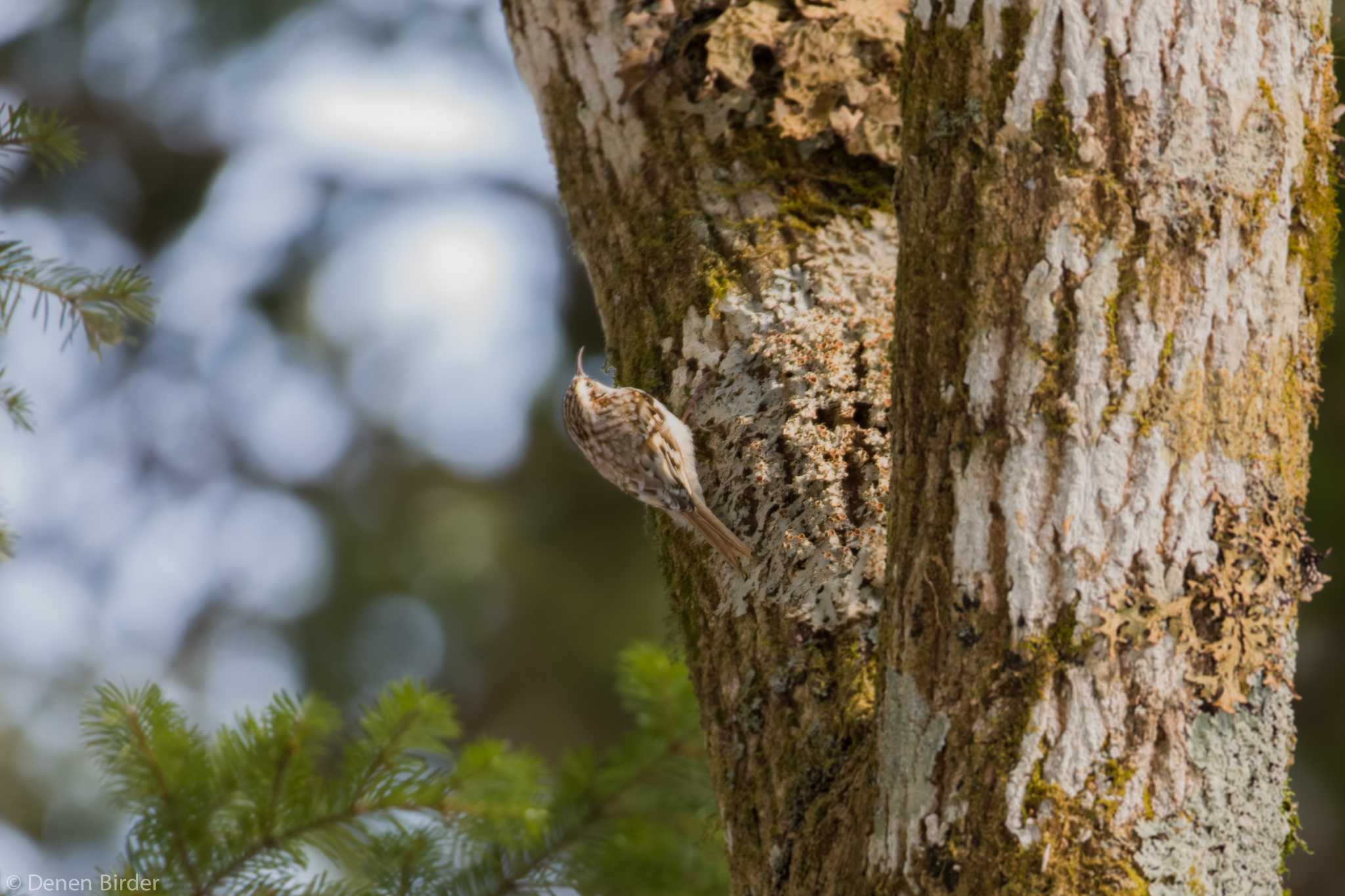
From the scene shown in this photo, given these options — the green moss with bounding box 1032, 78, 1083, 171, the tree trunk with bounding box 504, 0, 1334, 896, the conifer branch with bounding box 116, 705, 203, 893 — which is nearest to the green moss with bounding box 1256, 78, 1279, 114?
the tree trunk with bounding box 504, 0, 1334, 896

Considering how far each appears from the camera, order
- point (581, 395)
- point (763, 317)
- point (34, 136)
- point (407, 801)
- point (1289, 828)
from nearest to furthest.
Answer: point (1289, 828) < point (34, 136) < point (763, 317) < point (407, 801) < point (581, 395)

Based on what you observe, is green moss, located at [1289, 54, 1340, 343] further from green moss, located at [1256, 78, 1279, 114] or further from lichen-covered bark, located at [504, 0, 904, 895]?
lichen-covered bark, located at [504, 0, 904, 895]

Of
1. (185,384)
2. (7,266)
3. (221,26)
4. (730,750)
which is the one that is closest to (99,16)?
(221,26)

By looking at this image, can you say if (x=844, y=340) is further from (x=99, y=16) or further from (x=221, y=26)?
(x=99, y=16)

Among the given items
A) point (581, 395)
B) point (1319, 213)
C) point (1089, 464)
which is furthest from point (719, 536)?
point (581, 395)

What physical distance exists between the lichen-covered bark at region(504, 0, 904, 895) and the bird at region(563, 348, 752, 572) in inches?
1.5

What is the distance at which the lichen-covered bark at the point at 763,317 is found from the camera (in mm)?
1721

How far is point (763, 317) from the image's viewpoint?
2.04 metres

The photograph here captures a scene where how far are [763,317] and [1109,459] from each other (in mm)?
805

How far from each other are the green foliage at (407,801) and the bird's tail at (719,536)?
1.07 feet

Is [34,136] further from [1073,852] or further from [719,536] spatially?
[1073,852]

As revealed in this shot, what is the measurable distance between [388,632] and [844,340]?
401cm

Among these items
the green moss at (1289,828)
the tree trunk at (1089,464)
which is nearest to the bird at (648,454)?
the tree trunk at (1089,464)

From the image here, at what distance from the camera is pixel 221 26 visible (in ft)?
17.1
